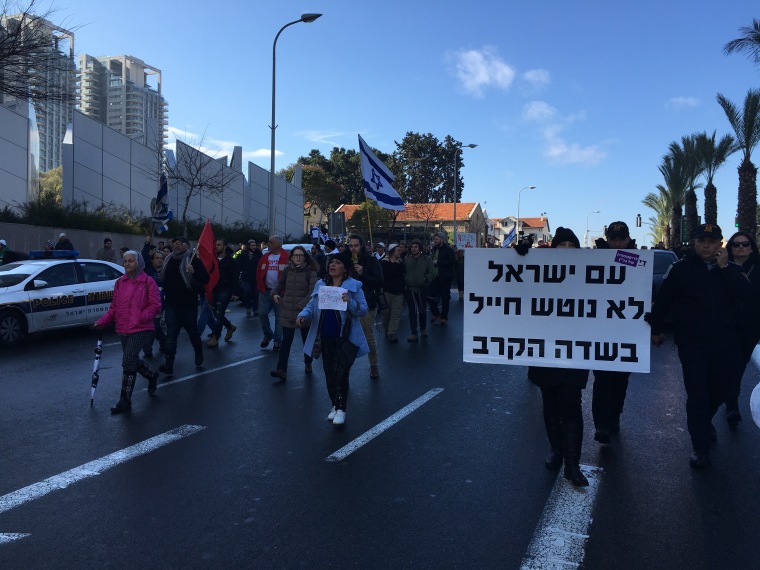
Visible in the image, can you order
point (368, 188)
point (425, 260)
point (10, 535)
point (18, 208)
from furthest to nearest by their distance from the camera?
point (18, 208), point (368, 188), point (425, 260), point (10, 535)

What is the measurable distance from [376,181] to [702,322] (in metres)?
11.0

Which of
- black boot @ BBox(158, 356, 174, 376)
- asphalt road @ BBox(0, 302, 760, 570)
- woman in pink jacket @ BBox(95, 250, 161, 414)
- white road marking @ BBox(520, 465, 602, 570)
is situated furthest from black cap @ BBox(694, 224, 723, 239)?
black boot @ BBox(158, 356, 174, 376)

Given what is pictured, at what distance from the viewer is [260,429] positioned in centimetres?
611

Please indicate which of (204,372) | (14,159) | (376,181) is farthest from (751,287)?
(14,159)

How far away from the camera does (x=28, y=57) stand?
45.1 ft

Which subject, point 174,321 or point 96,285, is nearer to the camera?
point 174,321

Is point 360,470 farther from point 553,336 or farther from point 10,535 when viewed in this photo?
point 10,535

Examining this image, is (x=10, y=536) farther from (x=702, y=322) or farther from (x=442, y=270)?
(x=442, y=270)

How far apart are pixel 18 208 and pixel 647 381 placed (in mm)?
22373

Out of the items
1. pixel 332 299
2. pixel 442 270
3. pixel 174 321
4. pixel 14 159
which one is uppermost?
pixel 14 159

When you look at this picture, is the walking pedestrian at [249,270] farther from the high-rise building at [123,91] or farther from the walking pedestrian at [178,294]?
the high-rise building at [123,91]

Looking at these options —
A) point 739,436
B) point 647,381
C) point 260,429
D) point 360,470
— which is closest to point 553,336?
point 360,470

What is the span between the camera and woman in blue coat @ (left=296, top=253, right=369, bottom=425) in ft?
20.8

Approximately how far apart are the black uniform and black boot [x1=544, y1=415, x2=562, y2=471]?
1004mm
